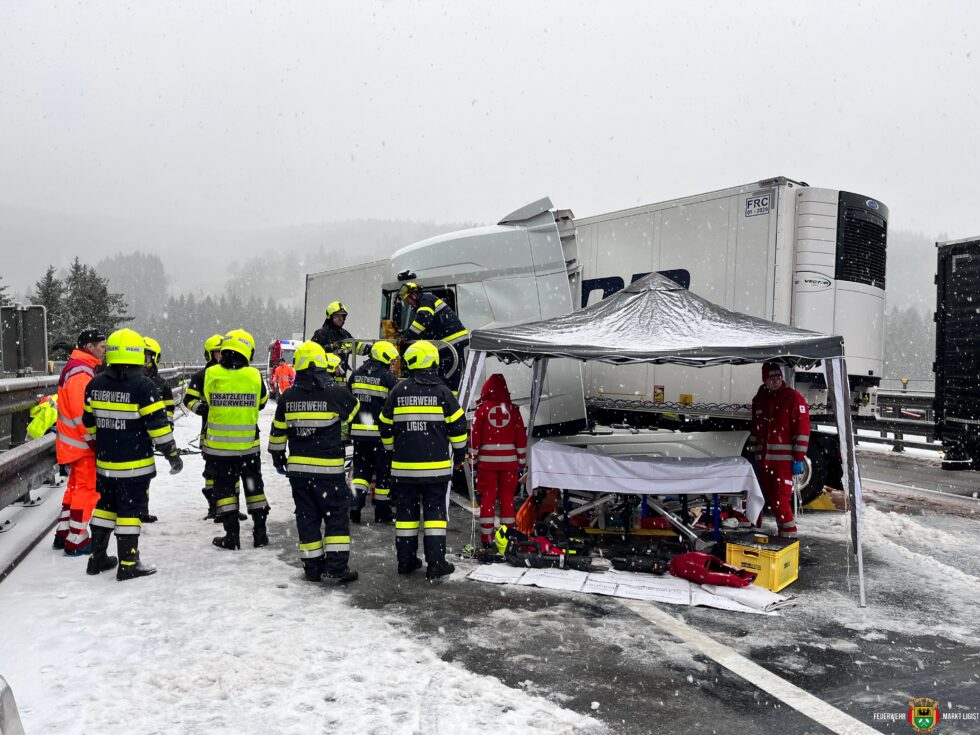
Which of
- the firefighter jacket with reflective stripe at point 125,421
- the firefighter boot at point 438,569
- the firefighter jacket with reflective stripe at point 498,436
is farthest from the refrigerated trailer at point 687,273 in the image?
the firefighter jacket with reflective stripe at point 125,421

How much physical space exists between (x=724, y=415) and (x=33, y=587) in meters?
6.77

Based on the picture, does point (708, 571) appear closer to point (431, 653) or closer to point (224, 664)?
point (431, 653)

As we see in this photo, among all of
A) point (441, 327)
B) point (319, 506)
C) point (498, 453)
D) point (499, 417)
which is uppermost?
point (441, 327)

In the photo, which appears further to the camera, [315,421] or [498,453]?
[498,453]

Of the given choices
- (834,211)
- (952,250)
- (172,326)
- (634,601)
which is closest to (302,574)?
(634,601)

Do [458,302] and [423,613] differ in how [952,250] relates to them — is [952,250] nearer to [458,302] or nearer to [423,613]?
[458,302]

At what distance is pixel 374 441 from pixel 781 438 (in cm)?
423

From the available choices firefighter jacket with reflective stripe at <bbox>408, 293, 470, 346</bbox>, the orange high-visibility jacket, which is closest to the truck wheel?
firefighter jacket with reflective stripe at <bbox>408, 293, 470, 346</bbox>

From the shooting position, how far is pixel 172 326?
372 ft

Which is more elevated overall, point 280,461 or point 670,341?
point 670,341

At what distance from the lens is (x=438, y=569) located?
18.2 feet

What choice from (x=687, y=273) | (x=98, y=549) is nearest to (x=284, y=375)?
(x=687, y=273)

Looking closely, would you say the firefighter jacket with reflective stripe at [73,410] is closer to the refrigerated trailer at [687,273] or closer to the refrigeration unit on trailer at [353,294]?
the refrigerated trailer at [687,273]

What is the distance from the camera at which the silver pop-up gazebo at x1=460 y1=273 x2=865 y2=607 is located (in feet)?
18.0
